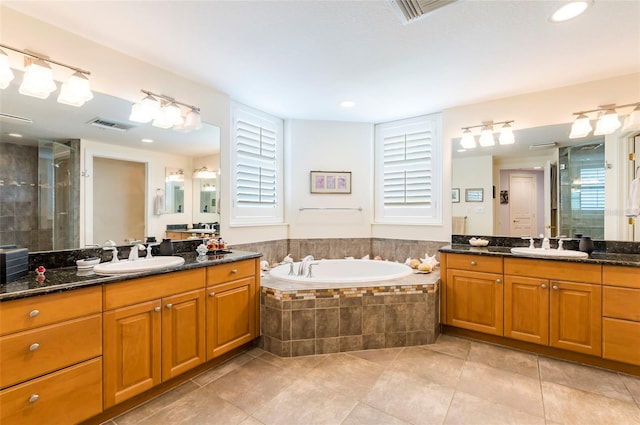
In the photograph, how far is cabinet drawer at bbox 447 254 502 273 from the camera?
2.68 metres

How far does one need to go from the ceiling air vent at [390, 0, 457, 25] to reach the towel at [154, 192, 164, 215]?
2.22 metres

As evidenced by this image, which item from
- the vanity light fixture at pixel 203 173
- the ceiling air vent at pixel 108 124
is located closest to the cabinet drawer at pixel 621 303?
the vanity light fixture at pixel 203 173

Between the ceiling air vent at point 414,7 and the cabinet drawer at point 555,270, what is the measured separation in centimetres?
207

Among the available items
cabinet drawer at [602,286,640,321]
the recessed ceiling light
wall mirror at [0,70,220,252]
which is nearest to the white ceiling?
the recessed ceiling light

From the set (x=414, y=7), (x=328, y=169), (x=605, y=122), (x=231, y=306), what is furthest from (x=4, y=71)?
(x=605, y=122)

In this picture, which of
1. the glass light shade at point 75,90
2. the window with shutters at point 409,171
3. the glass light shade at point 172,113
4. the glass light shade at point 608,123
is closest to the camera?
the glass light shade at point 75,90

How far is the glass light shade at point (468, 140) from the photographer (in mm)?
3266

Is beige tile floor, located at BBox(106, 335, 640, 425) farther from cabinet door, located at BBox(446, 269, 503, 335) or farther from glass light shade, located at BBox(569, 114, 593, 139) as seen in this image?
glass light shade, located at BBox(569, 114, 593, 139)

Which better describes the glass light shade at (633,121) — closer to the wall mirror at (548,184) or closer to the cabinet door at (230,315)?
the wall mirror at (548,184)

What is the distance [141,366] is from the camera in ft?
6.03

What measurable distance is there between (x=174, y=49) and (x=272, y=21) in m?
0.82

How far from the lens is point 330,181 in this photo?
3.89 meters

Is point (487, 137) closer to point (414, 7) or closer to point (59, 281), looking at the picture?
point (414, 7)

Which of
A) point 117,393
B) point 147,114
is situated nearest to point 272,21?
point 147,114
